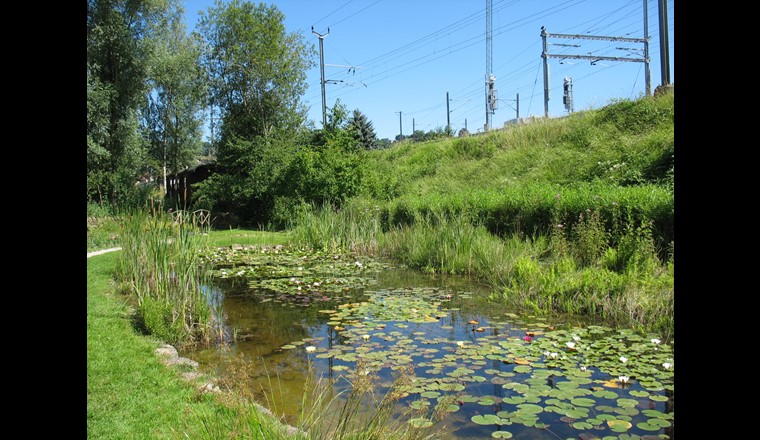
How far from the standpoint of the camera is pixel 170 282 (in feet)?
18.0

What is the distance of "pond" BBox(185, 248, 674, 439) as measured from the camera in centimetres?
330

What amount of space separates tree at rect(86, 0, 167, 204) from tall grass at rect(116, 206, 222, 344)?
11.7 metres

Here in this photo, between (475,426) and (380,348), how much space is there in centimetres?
165

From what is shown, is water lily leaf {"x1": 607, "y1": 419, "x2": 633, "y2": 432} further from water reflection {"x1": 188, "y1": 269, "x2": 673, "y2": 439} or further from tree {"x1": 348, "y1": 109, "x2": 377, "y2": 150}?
tree {"x1": 348, "y1": 109, "x2": 377, "y2": 150}

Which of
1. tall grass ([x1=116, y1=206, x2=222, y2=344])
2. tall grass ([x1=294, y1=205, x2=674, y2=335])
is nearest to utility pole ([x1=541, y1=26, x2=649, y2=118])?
tall grass ([x1=294, y1=205, x2=674, y2=335])

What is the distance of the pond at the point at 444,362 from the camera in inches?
130

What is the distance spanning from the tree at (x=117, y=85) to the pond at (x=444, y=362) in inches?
454

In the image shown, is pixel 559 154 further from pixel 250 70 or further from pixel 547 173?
pixel 250 70

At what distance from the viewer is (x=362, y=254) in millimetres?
10930

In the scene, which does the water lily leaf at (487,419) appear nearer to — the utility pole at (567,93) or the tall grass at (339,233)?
the tall grass at (339,233)

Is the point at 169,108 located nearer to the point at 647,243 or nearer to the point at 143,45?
the point at 143,45

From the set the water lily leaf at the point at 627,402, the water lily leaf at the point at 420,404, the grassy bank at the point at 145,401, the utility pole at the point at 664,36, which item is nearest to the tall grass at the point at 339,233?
the grassy bank at the point at 145,401

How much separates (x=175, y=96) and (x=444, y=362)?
26136mm
